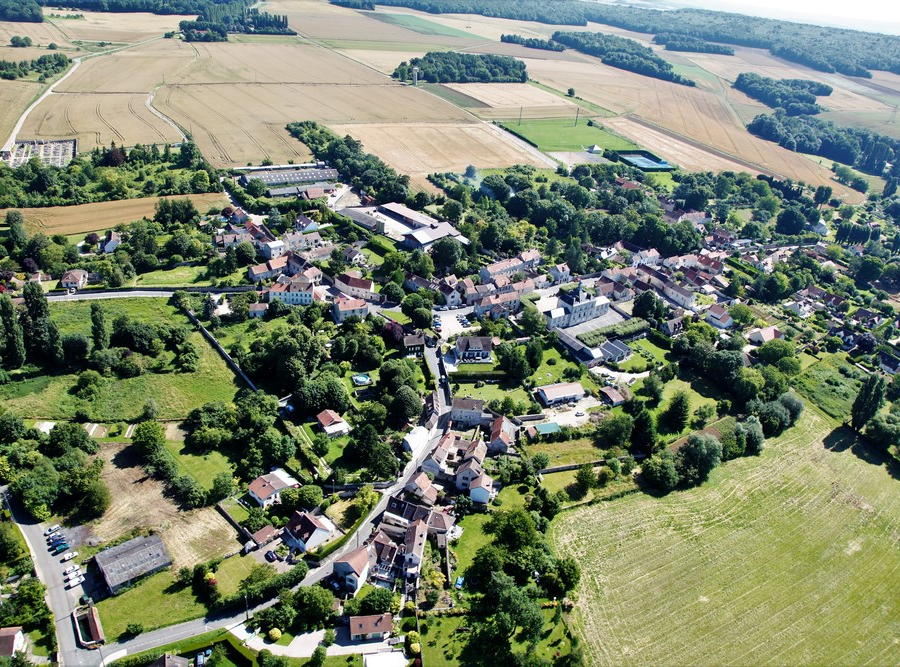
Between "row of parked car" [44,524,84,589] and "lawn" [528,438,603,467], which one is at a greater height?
"lawn" [528,438,603,467]

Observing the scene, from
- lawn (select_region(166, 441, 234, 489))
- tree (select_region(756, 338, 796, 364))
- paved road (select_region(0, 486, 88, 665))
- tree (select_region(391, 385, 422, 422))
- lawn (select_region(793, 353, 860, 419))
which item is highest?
tree (select_region(756, 338, 796, 364))

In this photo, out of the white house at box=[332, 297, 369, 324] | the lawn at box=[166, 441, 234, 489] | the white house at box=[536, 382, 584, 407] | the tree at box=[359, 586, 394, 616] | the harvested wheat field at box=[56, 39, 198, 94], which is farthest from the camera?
the harvested wheat field at box=[56, 39, 198, 94]

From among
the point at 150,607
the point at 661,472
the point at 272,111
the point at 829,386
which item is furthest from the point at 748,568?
the point at 272,111

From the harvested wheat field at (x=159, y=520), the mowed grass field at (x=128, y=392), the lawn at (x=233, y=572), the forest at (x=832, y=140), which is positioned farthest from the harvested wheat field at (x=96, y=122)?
the forest at (x=832, y=140)

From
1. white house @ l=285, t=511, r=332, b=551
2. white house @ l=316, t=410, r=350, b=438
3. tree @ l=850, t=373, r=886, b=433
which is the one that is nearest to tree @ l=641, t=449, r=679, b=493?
tree @ l=850, t=373, r=886, b=433

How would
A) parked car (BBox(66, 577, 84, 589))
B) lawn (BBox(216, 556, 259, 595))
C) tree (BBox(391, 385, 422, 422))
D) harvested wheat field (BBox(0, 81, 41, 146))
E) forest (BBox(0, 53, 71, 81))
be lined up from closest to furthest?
parked car (BBox(66, 577, 84, 589)) → lawn (BBox(216, 556, 259, 595)) → tree (BBox(391, 385, 422, 422)) → harvested wheat field (BBox(0, 81, 41, 146)) → forest (BBox(0, 53, 71, 81))

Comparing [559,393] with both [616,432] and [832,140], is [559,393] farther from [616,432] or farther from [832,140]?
[832,140]

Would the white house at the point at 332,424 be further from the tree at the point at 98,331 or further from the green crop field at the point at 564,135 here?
the green crop field at the point at 564,135

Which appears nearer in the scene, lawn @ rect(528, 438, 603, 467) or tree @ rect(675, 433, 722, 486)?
tree @ rect(675, 433, 722, 486)

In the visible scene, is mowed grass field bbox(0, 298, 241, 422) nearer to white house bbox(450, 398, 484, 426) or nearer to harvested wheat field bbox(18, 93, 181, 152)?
white house bbox(450, 398, 484, 426)
